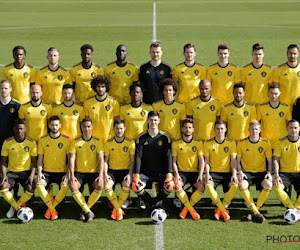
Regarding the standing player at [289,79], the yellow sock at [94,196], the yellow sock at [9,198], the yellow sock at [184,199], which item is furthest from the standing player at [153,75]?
the yellow sock at [9,198]

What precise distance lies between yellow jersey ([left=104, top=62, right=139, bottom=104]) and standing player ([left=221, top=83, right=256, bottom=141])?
5.79 feet

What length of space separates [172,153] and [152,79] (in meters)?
1.68

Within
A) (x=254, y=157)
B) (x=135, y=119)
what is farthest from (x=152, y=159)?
(x=254, y=157)

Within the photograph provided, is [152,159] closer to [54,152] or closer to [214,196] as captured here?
[214,196]

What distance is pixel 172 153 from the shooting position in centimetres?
852

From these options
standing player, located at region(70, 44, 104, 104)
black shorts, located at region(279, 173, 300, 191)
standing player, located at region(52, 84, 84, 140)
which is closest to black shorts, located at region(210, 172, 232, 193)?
black shorts, located at region(279, 173, 300, 191)

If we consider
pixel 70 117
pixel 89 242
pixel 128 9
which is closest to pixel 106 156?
pixel 70 117

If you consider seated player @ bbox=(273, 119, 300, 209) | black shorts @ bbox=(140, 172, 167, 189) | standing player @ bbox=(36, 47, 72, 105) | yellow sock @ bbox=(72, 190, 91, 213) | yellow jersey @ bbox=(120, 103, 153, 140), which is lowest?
yellow sock @ bbox=(72, 190, 91, 213)

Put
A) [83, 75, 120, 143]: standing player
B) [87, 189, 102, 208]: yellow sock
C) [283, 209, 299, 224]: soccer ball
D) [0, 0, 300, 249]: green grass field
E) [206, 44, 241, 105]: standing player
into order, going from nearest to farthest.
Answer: [0, 0, 300, 249]: green grass field
[283, 209, 299, 224]: soccer ball
[87, 189, 102, 208]: yellow sock
[83, 75, 120, 143]: standing player
[206, 44, 241, 105]: standing player

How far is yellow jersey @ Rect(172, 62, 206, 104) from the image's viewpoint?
956 centimetres

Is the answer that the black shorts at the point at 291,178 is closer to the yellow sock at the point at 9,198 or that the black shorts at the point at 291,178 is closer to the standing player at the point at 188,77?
the standing player at the point at 188,77

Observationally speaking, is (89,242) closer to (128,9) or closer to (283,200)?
(283,200)

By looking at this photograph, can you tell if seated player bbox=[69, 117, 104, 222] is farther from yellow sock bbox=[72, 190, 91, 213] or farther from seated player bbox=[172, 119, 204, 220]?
seated player bbox=[172, 119, 204, 220]

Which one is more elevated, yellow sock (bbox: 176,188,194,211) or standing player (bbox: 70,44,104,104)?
standing player (bbox: 70,44,104,104)
